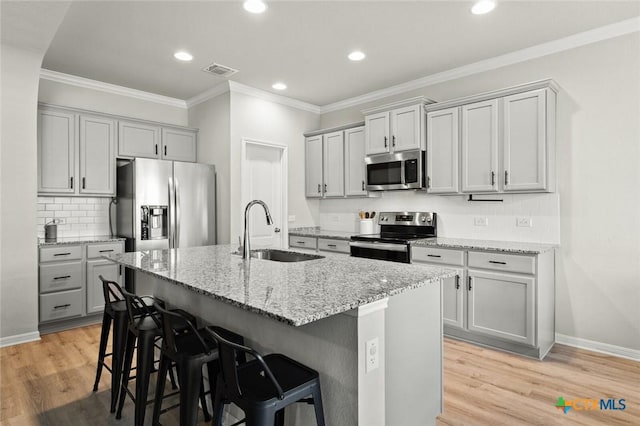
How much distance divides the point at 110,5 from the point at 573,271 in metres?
4.40

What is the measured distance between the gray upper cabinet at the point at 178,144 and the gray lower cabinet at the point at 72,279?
1341 mm

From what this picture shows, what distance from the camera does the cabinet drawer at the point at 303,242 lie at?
16.0ft

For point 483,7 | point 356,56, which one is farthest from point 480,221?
point 356,56

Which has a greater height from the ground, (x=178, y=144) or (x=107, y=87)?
(x=107, y=87)

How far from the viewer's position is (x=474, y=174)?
3689 millimetres

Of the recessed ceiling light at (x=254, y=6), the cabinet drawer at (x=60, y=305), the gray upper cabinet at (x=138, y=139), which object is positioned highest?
the recessed ceiling light at (x=254, y=6)

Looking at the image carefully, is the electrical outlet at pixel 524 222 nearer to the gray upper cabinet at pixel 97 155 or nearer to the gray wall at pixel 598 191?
the gray wall at pixel 598 191

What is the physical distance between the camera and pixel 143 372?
6.39ft

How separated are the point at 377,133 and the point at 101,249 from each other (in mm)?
3332

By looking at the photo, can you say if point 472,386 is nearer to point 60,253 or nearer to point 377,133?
point 377,133

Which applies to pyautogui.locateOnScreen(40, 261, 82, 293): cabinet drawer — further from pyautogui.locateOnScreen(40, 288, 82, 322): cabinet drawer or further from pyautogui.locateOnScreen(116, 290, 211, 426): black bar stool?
pyautogui.locateOnScreen(116, 290, 211, 426): black bar stool

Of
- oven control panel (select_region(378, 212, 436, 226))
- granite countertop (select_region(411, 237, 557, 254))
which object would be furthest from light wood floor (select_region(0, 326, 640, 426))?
oven control panel (select_region(378, 212, 436, 226))

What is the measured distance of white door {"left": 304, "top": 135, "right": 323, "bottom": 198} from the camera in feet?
17.4

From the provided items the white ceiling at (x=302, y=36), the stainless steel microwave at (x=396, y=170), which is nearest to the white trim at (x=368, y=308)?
the white ceiling at (x=302, y=36)
